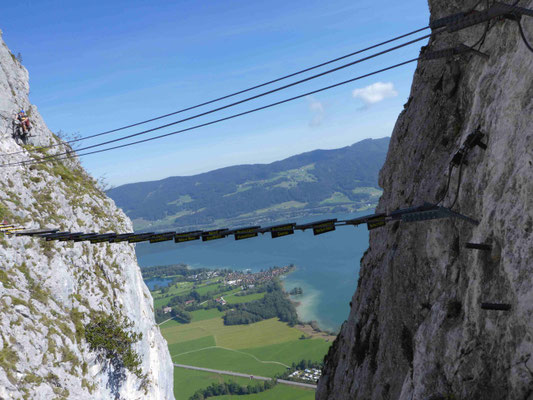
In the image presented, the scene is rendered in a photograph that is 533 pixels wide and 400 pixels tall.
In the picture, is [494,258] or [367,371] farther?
[367,371]

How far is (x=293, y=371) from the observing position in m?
135

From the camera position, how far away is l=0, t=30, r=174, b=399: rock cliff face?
2822 cm

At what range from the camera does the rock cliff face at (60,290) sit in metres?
28.2

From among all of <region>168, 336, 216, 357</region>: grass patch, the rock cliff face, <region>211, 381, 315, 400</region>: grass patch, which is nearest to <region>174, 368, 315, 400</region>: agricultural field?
<region>211, 381, 315, 400</region>: grass patch

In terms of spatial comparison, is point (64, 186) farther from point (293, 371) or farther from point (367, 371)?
point (293, 371)

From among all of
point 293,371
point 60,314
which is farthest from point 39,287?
point 293,371

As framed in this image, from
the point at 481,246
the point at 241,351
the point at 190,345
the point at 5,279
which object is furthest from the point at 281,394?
the point at 481,246

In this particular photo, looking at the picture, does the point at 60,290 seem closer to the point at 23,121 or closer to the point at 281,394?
the point at 23,121

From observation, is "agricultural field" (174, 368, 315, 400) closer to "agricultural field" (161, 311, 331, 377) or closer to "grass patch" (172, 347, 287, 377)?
"grass patch" (172, 347, 287, 377)

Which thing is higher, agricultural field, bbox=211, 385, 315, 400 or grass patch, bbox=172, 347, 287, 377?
agricultural field, bbox=211, 385, 315, 400

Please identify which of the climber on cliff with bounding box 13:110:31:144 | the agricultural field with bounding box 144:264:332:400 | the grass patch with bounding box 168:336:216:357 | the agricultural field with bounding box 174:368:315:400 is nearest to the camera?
the climber on cliff with bounding box 13:110:31:144

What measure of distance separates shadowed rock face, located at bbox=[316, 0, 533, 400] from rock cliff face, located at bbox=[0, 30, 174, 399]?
2227cm

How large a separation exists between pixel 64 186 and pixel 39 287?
1475cm

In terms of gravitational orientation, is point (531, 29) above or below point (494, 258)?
above
